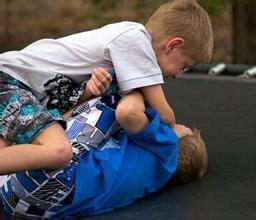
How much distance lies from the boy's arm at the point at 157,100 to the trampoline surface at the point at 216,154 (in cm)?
20

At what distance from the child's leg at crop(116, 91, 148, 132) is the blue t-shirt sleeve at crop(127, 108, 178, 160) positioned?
18mm

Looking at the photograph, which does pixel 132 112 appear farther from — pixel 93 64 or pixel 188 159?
pixel 188 159

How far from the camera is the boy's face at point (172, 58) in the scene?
2.08 metres

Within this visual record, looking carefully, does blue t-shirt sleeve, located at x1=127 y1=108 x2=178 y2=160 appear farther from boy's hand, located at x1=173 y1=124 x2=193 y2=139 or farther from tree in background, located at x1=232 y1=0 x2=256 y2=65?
tree in background, located at x1=232 y1=0 x2=256 y2=65

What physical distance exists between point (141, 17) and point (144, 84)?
3.62m

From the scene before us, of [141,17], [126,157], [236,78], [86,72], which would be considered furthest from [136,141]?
[141,17]

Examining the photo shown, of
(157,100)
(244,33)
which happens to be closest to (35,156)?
(157,100)

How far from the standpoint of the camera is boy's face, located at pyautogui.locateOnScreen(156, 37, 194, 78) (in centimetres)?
208

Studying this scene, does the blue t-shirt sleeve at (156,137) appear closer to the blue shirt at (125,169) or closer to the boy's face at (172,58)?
the blue shirt at (125,169)

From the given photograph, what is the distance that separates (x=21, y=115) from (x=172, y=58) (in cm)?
40

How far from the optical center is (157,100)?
2039 millimetres

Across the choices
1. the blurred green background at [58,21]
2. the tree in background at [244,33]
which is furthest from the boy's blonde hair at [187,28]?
the blurred green background at [58,21]

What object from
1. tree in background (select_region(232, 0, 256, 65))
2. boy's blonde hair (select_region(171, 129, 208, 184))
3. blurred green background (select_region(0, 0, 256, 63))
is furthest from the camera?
blurred green background (select_region(0, 0, 256, 63))

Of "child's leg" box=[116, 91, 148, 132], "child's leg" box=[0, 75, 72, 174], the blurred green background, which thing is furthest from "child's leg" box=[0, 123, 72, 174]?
the blurred green background
